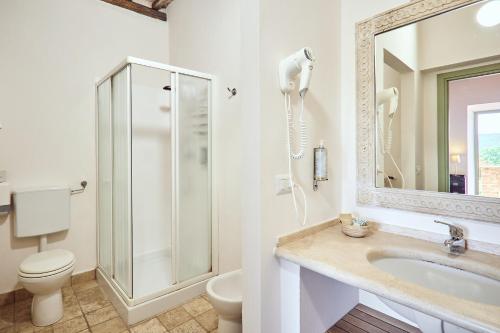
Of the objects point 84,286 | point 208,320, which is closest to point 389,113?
point 208,320

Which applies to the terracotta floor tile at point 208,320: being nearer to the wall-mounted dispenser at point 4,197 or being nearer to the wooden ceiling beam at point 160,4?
the wall-mounted dispenser at point 4,197

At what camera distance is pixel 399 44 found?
4.66ft

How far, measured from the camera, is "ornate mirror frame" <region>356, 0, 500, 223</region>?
119 centimetres

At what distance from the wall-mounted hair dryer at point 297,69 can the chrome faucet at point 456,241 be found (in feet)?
2.99

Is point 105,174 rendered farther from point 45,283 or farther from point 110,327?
point 110,327

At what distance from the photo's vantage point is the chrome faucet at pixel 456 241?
1.16m

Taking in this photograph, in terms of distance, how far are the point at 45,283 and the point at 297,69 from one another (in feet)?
7.19

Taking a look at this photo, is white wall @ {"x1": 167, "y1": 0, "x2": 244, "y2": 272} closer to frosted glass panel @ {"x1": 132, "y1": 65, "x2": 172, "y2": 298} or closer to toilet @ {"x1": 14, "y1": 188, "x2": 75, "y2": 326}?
frosted glass panel @ {"x1": 132, "y1": 65, "x2": 172, "y2": 298}

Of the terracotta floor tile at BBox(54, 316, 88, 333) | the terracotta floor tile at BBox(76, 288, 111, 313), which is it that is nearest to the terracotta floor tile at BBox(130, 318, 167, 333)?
the terracotta floor tile at BBox(54, 316, 88, 333)

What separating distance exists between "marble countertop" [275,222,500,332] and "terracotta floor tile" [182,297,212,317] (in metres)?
1.25

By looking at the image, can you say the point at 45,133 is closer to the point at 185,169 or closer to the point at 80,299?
the point at 185,169

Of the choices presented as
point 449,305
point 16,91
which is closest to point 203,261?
point 449,305

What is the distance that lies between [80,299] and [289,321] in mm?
1962

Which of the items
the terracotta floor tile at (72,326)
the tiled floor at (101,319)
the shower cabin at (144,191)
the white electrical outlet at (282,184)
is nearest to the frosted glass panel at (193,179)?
the shower cabin at (144,191)
